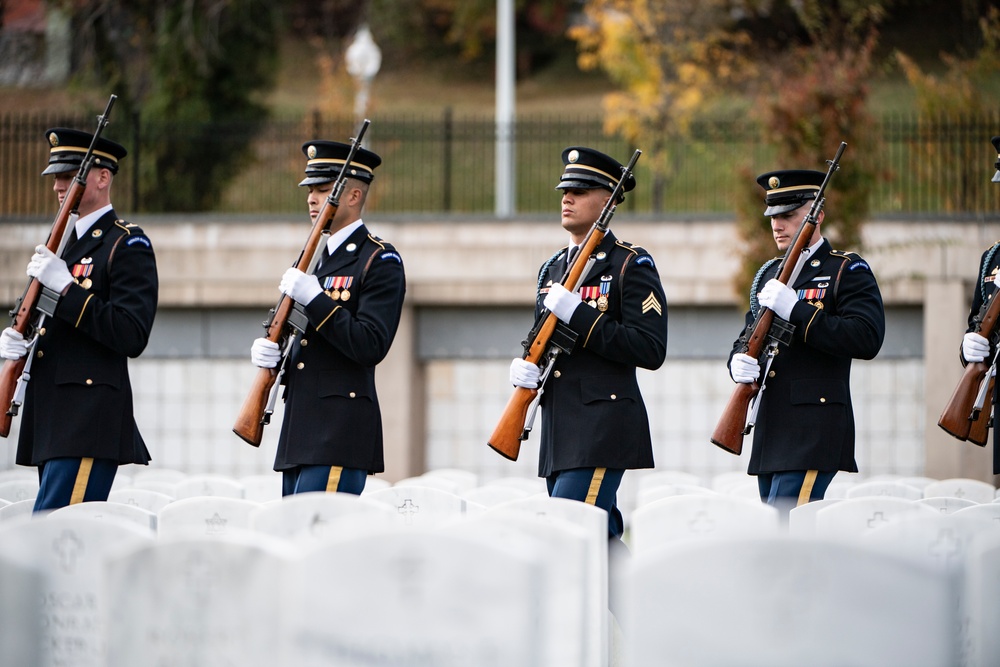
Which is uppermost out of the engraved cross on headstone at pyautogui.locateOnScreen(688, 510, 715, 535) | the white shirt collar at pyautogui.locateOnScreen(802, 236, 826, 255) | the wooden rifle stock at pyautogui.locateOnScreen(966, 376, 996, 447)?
the white shirt collar at pyautogui.locateOnScreen(802, 236, 826, 255)

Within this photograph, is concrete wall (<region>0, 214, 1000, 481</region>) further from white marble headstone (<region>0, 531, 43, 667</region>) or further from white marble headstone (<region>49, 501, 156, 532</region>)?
white marble headstone (<region>0, 531, 43, 667</region>)

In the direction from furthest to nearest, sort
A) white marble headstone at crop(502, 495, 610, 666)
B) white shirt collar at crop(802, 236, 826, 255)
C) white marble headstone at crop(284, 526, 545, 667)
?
white shirt collar at crop(802, 236, 826, 255), white marble headstone at crop(502, 495, 610, 666), white marble headstone at crop(284, 526, 545, 667)

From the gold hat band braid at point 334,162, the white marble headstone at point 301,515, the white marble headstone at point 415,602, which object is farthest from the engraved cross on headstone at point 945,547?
the gold hat band braid at point 334,162

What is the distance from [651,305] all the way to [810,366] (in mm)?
887

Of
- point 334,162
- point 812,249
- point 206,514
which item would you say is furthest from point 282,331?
point 812,249

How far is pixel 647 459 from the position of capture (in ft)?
18.9

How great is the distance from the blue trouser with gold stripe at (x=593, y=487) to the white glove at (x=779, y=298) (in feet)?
3.42

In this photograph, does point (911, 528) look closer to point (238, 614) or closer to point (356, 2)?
point (238, 614)

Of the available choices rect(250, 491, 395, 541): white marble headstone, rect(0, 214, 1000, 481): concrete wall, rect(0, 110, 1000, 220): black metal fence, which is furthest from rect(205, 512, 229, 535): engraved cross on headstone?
rect(0, 214, 1000, 481): concrete wall

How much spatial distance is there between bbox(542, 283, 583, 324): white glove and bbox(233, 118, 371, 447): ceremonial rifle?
3.38 feet

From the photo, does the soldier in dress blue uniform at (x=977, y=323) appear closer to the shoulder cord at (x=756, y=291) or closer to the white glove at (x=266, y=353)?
the shoulder cord at (x=756, y=291)

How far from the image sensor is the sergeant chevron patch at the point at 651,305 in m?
5.76

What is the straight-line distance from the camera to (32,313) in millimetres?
5777

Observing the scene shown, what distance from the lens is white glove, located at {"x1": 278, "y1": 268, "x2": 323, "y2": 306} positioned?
561 centimetres
